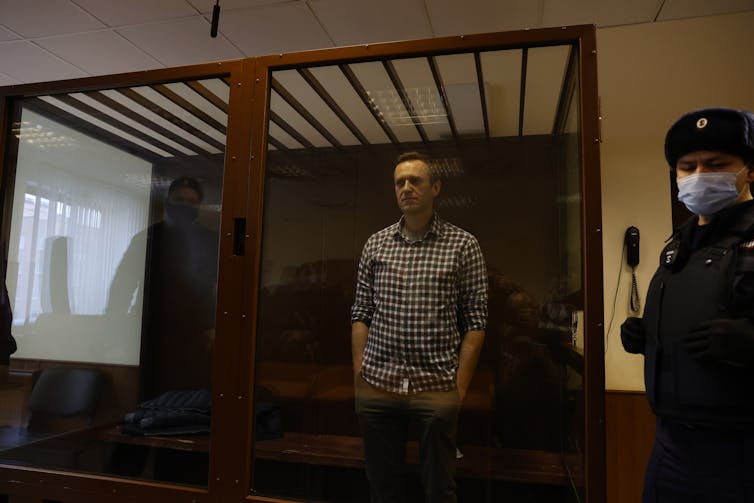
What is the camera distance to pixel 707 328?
1.14 meters

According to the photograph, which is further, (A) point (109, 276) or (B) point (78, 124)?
(B) point (78, 124)

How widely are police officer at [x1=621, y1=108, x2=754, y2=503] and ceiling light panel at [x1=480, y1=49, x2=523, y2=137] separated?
0.50m

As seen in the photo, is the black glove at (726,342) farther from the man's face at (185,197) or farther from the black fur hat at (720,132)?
the man's face at (185,197)

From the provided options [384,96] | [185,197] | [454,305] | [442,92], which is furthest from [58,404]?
[442,92]

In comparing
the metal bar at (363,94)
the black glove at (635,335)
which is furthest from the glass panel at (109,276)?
the black glove at (635,335)

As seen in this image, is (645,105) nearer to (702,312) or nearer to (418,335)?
(702,312)

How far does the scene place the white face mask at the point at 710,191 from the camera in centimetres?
121

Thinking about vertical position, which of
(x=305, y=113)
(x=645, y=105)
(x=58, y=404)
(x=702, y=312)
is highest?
(x=645, y=105)

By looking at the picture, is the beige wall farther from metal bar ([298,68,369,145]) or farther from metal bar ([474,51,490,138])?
metal bar ([298,68,369,145])

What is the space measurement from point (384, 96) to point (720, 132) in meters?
0.99

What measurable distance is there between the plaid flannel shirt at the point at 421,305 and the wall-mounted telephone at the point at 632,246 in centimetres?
131

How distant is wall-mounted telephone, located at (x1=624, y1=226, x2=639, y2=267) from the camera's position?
8.19 ft

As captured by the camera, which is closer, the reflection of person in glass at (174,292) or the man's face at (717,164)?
the man's face at (717,164)

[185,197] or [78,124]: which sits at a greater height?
[78,124]
